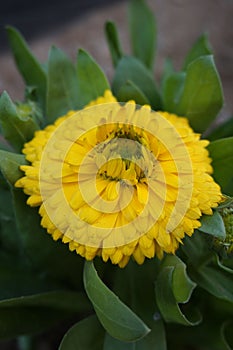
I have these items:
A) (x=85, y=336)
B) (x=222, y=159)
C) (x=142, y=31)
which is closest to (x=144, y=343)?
(x=85, y=336)

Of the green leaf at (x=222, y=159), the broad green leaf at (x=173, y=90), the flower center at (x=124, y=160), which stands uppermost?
the flower center at (x=124, y=160)

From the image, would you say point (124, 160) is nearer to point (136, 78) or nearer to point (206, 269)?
point (206, 269)

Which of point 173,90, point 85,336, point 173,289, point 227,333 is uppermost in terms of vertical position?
point 173,90

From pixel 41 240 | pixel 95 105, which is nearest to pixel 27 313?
pixel 41 240

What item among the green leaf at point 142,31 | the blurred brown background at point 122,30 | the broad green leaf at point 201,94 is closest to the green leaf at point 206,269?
the broad green leaf at point 201,94

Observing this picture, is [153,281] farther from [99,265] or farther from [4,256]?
[4,256]

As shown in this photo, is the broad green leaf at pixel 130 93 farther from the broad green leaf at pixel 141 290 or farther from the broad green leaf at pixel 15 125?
the broad green leaf at pixel 141 290
